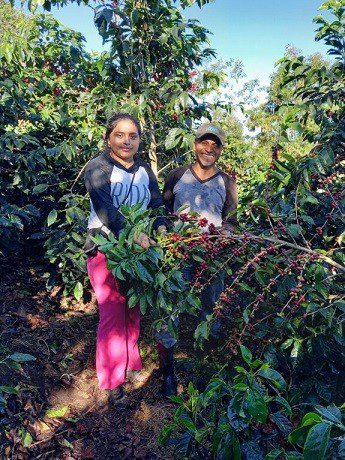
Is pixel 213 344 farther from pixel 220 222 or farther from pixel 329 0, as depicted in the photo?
pixel 329 0

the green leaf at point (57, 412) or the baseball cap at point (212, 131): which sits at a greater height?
the baseball cap at point (212, 131)

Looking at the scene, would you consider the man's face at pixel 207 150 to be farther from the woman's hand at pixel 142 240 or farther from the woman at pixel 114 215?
the woman's hand at pixel 142 240

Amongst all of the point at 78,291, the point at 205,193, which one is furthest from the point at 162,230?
the point at 78,291

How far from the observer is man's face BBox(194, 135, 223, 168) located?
2.63 m

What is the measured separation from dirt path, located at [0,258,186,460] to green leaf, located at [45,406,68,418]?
10 millimetres

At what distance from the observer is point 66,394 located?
9.40 ft

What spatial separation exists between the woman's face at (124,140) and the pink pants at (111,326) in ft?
2.22

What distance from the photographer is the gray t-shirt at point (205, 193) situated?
2.72 metres

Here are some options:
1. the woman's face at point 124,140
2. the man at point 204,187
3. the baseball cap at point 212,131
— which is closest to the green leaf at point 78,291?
the man at point 204,187

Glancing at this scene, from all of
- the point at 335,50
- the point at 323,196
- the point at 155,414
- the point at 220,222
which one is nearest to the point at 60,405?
the point at 155,414

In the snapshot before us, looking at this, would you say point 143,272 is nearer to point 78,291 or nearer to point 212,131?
point 212,131

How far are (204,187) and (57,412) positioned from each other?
1874 millimetres

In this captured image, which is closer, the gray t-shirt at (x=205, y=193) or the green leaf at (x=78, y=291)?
the gray t-shirt at (x=205, y=193)

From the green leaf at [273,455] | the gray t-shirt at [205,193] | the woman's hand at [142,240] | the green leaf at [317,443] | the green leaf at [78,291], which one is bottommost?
the green leaf at [78,291]
